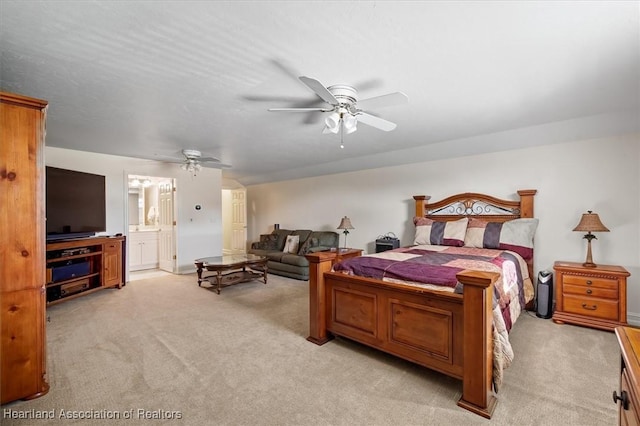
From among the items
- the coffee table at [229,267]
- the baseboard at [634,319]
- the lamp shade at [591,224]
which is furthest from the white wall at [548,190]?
the coffee table at [229,267]

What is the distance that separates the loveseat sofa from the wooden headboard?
1.99 metres

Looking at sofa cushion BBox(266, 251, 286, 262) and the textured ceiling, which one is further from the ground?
the textured ceiling

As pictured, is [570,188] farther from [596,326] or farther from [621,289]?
[596,326]

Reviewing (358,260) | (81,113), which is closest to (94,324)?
(81,113)

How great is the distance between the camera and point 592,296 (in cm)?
301

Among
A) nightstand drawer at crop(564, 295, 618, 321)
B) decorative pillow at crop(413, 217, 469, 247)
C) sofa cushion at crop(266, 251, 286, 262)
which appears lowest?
nightstand drawer at crop(564, 295, 618, 321)

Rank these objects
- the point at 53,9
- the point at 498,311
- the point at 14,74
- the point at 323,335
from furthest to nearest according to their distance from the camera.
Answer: the point at 323,335
the point at 14,74
the point at 498,311
the point at 53,9

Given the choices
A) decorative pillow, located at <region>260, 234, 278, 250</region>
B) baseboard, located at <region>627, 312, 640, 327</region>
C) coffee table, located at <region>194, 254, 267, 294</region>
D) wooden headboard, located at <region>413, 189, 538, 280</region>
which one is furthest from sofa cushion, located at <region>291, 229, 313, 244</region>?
baseboard, located at <region>627, 312, 640, 327</region>

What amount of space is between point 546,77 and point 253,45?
224 centimetres

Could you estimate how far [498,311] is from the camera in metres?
1.98

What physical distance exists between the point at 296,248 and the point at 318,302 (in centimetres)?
334

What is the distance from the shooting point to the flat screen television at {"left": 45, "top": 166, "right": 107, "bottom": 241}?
149 inches

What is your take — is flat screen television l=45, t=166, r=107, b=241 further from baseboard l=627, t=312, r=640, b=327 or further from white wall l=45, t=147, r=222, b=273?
baseboard l=627, t=312, r=640, b=327

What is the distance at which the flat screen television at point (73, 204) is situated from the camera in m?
3.78
